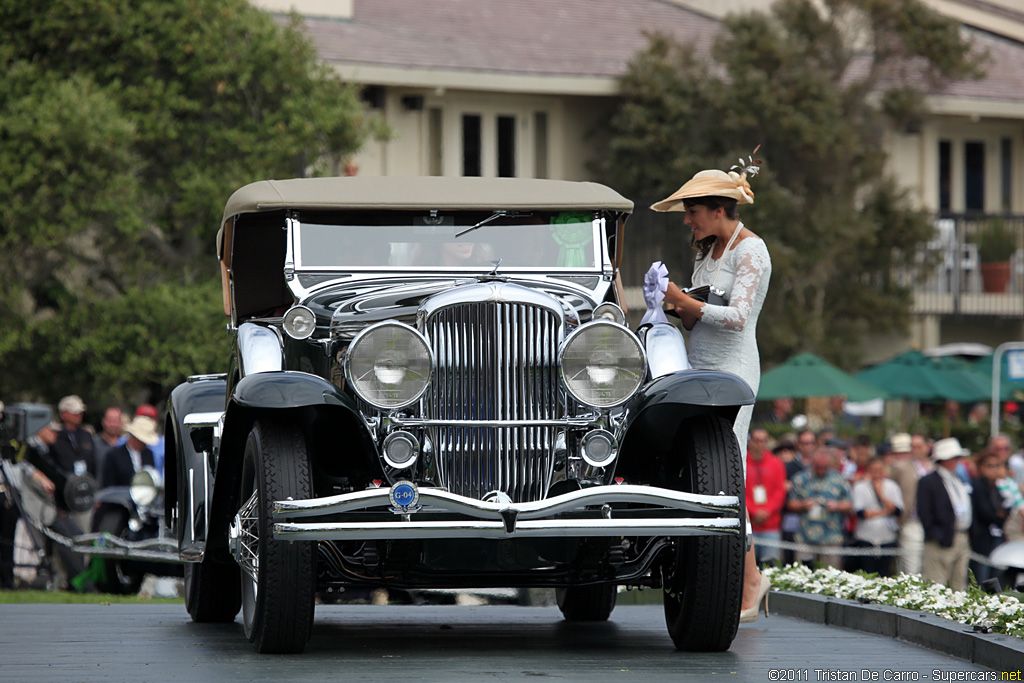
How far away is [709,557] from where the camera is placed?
6.45 meters

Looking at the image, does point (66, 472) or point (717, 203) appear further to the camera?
point (66, 472)

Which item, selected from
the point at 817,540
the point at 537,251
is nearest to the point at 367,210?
the point at 537,251

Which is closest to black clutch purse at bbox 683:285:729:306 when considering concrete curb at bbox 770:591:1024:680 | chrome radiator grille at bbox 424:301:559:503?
chrome radiator grille at bbox 424:301:559:503

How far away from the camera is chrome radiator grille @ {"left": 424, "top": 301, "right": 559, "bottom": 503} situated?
6.51m

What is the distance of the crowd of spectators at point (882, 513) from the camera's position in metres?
15.0

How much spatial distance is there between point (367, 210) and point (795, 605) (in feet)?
11.7

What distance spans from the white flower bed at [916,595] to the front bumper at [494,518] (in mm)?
1396

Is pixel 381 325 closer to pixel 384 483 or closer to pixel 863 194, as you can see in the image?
pixel 384 483

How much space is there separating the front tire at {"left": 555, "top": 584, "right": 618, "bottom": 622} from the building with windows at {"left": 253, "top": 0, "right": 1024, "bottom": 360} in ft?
52.9

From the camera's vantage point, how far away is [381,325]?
21.0ft

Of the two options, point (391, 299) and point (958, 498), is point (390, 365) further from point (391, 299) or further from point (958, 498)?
point (958, 498)

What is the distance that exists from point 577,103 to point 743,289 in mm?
20088

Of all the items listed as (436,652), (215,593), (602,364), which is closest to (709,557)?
(602,364)

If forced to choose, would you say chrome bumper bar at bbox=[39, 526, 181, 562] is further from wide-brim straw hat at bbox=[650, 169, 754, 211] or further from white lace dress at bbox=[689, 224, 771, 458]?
wide-brim straw hat at bbox=[650, 169, 754, 211]
